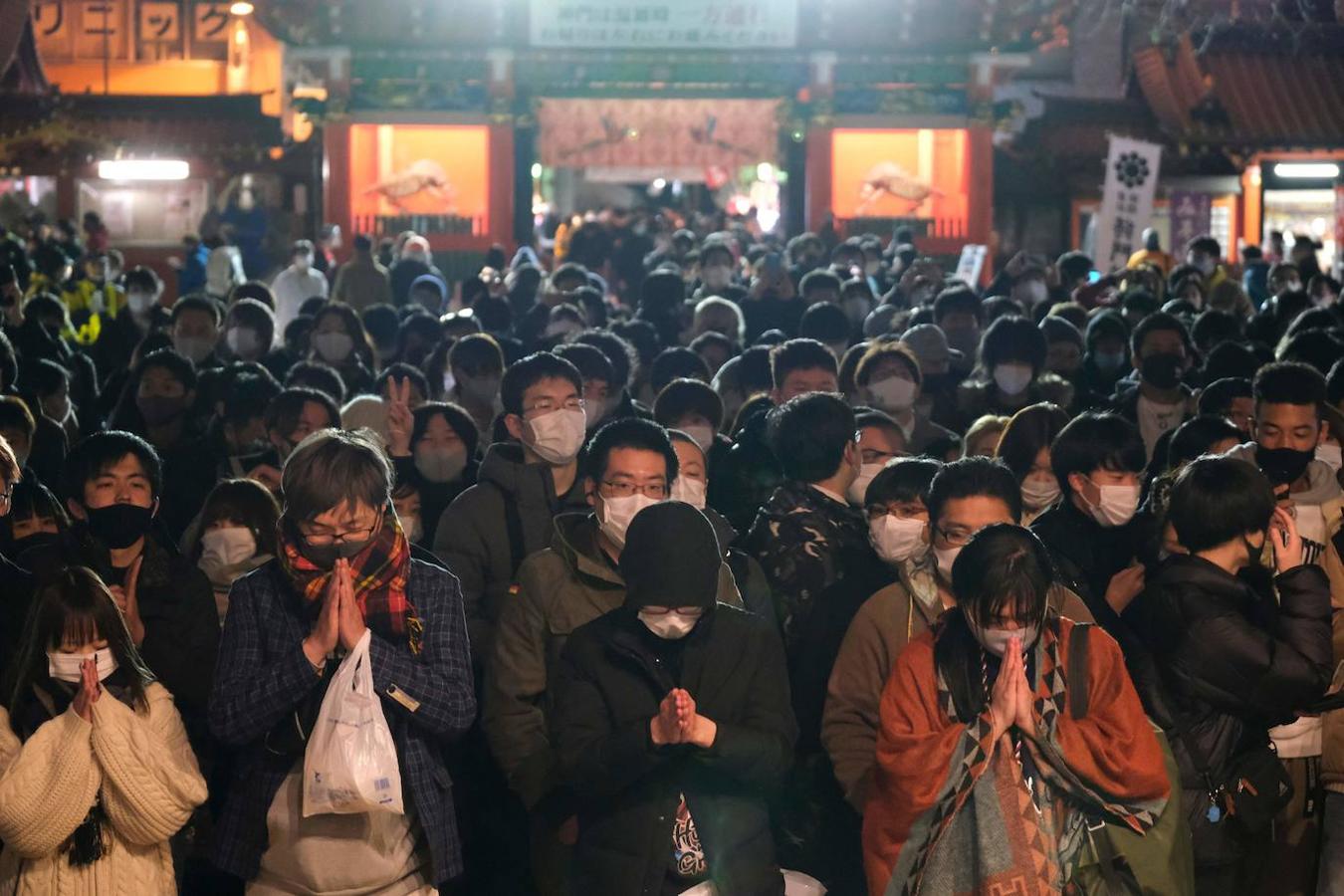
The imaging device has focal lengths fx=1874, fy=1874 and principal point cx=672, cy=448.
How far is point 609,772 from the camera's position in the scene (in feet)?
14.8

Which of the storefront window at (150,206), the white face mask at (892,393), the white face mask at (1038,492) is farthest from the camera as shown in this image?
the storefront window at (150,206)

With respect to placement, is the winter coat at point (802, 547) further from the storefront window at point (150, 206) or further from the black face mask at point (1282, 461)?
the storefront window at point (150, 206)

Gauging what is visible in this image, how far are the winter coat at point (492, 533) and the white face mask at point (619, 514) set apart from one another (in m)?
0.86

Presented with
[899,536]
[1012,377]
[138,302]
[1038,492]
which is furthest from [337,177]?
Answer: [899,536]

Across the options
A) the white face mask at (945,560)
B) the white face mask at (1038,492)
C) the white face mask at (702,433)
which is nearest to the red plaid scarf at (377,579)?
the white face mask at (945,560)

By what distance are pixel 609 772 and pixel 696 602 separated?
1.51 ft

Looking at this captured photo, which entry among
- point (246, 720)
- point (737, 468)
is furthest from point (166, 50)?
point (246, 720)

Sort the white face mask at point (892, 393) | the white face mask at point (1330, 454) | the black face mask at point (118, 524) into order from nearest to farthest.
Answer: the black face mask at point (118, 524), the white face mask at point (1330, 454), the white face mask at point (892, 393)

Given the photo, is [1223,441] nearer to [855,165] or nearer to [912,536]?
[912,536]

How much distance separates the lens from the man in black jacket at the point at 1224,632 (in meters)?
4.88

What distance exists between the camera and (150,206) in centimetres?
2997

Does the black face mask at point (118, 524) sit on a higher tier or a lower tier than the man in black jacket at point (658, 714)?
higher

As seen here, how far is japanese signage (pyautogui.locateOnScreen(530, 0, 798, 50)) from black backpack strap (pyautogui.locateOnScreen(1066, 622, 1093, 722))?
21397 mm

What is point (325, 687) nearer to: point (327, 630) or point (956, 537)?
point (327, 630)
